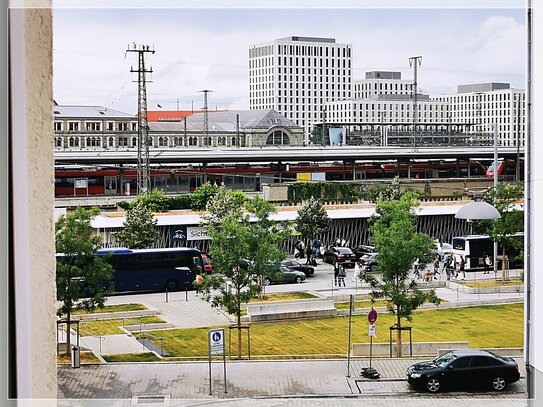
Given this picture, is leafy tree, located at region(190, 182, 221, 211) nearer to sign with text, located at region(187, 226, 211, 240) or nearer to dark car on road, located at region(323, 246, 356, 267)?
sign with text, located at region(187, 226, 211, 240)

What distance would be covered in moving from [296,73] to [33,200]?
282 cm

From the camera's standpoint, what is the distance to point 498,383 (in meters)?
2.79

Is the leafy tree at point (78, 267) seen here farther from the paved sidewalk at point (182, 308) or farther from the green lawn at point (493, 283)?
the green lawn at point (493, 283)

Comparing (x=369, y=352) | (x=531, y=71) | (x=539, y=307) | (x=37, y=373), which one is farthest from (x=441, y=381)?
(x=37, y=373)

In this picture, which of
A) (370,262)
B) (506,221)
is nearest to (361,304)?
(370,262)

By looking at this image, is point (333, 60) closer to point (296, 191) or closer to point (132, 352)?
point (132, 352)

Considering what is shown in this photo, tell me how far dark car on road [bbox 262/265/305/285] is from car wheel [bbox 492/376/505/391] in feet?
5.57

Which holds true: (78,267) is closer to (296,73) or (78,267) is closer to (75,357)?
(75,357)

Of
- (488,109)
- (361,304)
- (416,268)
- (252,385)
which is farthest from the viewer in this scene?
(488,109)

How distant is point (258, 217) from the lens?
498 centimetres

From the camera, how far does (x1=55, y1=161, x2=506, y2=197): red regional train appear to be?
5773mm

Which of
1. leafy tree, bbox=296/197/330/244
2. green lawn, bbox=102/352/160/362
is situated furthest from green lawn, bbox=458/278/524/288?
green lawn, bbox=102/352/160/362

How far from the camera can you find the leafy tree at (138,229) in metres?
5.33

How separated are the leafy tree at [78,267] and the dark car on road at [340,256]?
83.3 inches
